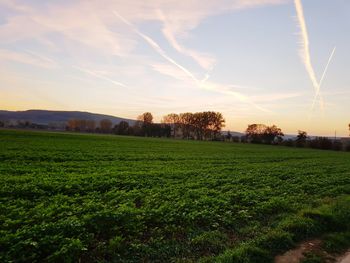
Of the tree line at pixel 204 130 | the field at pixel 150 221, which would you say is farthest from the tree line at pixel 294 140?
the field at pixel 150 221

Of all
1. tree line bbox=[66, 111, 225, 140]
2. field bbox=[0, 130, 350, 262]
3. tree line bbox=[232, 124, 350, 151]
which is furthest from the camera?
tree line bbox=[66, 111, 225, 140]

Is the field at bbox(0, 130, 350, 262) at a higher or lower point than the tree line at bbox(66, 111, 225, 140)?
lower

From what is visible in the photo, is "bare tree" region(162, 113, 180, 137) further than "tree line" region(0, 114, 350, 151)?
Yes

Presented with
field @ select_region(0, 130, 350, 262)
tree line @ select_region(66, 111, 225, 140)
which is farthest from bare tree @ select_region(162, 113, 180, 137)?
field @ select_region(0, 130, 350, 262)

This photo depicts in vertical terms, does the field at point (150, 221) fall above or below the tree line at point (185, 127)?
below

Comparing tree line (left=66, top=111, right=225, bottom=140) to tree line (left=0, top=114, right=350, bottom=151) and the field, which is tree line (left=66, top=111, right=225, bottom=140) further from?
the field

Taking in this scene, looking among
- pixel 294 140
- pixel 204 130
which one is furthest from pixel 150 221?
pixel 204 130

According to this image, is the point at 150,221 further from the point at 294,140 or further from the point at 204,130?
the point at 204,130

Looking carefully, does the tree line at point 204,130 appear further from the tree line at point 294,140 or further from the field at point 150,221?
the field at point 150,221

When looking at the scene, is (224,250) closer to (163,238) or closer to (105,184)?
(163,238)

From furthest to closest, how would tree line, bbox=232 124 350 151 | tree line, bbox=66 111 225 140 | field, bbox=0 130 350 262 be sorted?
tree line, bbox=66 111 225 140
tree line, bbox=232 124 350 151
field, bbox=0 130 350 262

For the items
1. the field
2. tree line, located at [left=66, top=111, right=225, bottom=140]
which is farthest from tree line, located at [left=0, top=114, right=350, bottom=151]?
the field

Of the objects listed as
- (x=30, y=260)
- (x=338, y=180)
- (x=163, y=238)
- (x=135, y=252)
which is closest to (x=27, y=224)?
(x=30, y=260)

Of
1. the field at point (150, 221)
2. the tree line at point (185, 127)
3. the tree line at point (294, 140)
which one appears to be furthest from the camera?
the tree line at point (185, 127)
